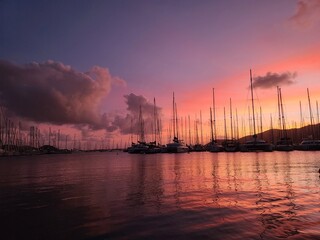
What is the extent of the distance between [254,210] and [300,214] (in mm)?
2766

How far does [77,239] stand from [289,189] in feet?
69.8

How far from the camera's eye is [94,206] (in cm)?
2286

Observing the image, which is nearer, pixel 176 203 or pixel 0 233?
pixel 0 233

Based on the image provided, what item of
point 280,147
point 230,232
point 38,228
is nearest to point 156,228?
point 230,232

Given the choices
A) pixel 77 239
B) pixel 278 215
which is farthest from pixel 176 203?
pixel 77 239

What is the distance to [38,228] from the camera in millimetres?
16984

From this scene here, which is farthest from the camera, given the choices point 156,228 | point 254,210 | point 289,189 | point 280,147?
point 280,147

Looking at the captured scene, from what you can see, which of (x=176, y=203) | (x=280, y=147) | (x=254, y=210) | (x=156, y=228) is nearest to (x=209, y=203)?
(x=176, y=203)

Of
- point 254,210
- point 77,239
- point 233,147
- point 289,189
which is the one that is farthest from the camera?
point 233,147

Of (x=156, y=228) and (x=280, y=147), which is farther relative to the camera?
(x=280, y=147)

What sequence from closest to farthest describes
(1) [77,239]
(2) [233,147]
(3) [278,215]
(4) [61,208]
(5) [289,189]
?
(1) [77,239] → (3) [278,215] → (4) [61,208] → (5) [289,189] → (2) [233,147]

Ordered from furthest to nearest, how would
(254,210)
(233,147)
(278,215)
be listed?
(233,147)
(254,210)
(278,215)

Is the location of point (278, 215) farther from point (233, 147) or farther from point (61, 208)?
point (233, 147)

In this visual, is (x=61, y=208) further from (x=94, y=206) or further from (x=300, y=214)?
(x=300, y=214)
